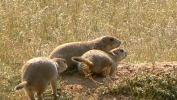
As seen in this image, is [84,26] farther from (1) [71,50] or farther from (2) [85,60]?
(2) [85,60]

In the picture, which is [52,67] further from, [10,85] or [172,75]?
[172,75]

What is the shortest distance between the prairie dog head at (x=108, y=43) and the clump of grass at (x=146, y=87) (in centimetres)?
198

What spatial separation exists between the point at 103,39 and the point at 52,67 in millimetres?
2786

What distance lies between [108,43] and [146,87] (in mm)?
2318

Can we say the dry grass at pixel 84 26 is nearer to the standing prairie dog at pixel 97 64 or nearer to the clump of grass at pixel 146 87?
the standing prairie dog at pixel 97 64

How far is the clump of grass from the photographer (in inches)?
364

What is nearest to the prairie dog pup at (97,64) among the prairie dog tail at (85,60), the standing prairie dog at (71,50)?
the prairie dog tail at (85,60)

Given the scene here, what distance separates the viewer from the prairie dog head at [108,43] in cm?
1135

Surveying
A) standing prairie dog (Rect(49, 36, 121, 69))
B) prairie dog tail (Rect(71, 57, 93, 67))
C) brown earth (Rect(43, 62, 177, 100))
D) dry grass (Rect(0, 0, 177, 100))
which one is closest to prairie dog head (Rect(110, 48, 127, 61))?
A: brown earth (Rect(43, 62, 177, 100))

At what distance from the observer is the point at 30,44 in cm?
1155

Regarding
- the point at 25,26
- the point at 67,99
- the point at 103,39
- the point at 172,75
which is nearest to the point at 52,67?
the point at 67,99

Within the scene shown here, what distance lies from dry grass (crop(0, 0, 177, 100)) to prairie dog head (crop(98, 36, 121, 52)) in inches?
13.7

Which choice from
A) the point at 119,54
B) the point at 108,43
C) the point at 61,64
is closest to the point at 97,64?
the point at 61,64

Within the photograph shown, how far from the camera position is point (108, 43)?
11.4 m
